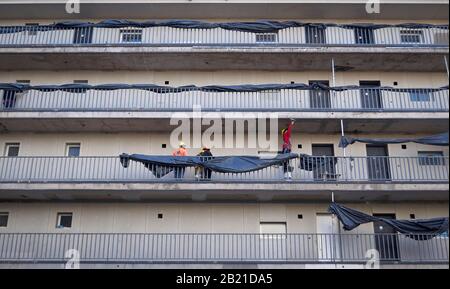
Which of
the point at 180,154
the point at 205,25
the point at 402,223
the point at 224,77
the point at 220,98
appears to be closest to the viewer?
the point at 402,223

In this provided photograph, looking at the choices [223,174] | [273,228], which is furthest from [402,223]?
[223,174]

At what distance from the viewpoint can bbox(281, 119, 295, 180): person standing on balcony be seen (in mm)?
18484

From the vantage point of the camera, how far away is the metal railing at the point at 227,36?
2131 centimetres

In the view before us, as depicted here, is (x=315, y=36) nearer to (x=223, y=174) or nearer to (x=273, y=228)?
(x=223, y=174)

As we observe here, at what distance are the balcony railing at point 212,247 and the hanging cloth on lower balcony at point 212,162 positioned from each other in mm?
2225

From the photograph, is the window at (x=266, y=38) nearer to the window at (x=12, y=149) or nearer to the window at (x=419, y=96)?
the window at (x=419, y=96)

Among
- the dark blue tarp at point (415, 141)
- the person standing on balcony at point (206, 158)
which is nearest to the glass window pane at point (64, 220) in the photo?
the person standing on balcony at point (206, 158)

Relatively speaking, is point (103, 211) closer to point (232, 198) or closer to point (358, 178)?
point (232, 198)

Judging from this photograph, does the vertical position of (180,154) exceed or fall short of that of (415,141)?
it falls short

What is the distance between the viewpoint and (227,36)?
21.5 metres

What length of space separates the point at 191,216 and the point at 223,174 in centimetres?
184

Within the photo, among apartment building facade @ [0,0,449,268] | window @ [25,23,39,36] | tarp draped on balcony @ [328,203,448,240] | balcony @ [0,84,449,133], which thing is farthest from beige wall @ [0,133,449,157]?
window @ [25,23,39,36]

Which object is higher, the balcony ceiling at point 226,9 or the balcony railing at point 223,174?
the balcony ceiling at point 226,9
